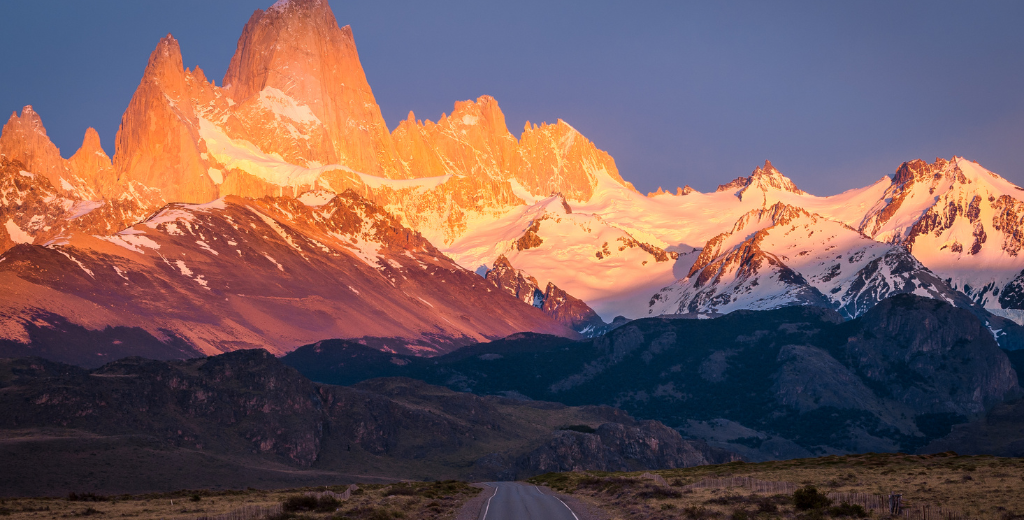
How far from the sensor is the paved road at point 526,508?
254ft

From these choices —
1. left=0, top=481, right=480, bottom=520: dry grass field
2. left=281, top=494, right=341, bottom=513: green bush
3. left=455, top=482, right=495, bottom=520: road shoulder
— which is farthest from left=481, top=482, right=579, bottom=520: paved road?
left=281, top=494, right=341, bottom=513: green bush

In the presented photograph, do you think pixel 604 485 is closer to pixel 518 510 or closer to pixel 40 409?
pixel 518 510

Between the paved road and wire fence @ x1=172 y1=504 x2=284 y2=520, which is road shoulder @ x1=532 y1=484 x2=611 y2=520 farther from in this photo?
wire fence @ x1=172 y1=504 x2=284 y2=520

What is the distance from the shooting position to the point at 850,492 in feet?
258

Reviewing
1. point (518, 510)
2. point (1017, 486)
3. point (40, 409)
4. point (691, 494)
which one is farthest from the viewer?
point (40, 409)

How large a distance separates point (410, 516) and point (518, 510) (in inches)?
346

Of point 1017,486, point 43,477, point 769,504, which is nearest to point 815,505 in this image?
point 769,504

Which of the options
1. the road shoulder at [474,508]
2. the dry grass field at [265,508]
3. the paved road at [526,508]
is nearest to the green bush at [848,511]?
the paved road at [526,508]

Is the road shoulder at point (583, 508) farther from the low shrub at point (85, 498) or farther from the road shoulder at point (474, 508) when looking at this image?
the low shrub at point (85, 498)

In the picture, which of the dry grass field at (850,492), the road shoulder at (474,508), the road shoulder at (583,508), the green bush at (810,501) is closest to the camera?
the dry grass field at (850,492)

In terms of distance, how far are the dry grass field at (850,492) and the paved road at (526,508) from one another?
4.22m

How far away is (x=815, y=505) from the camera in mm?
71875

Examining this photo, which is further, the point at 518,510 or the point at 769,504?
the point at 518,510

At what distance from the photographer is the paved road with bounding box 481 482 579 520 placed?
3044 inches
